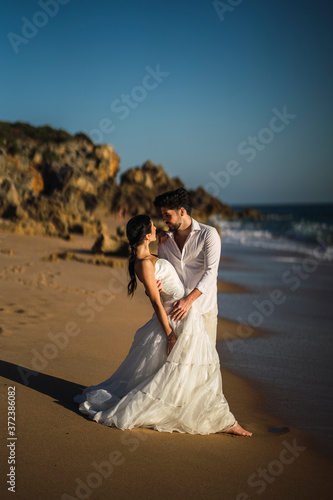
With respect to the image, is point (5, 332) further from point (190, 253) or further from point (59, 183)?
point (59, 183)

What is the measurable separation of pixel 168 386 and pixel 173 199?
4.80 ft

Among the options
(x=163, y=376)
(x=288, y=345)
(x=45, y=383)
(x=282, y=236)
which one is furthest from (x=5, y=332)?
(x=282, y=236)

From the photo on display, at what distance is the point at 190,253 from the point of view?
3.97m

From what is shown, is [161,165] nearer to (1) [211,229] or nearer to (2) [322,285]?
(2) [322,285]

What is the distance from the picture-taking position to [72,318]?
21.5 ft

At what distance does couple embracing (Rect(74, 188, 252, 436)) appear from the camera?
3.44 meters

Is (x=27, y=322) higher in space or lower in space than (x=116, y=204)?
lower

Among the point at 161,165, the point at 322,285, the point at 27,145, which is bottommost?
the point at 322,285

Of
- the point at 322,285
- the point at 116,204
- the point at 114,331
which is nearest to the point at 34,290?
the point at 114,331

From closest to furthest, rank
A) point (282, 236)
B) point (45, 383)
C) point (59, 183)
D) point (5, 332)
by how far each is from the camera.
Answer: point (45, 383), point (5, 332), point (59, 183), point (282, 236)

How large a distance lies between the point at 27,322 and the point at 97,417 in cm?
290

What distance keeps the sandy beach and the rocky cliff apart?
10881 mm

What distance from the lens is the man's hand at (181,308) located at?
3.54 meters

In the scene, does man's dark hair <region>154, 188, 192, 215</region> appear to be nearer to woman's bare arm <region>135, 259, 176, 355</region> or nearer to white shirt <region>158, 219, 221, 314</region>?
white shirt <region>158, 219, 221, 314</region>
